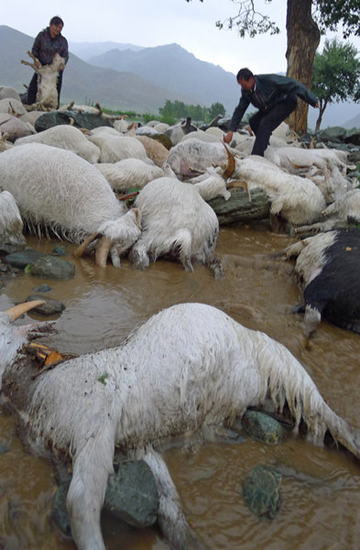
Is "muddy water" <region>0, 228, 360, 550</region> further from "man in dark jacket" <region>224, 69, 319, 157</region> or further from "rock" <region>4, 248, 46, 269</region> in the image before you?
"man in dark jacket" <region>224, 69, 319, 157</region>

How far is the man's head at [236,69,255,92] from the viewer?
25.5 feet

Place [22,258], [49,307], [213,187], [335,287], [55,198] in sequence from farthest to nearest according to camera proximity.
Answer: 1. [213,187]
2. [55,198]
3. [22,258]
4. [335,287]
5. [49,307]

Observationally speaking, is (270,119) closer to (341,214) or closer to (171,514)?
(341,214)

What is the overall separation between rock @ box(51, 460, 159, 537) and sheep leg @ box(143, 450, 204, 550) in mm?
46

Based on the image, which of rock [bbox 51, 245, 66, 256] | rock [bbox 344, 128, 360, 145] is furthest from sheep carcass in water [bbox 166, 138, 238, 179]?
rock [bbox 344, 128, 360, 145]

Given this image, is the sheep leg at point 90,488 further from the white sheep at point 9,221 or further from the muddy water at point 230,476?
the white sheep at point 9,221

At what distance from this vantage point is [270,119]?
8.45 meters

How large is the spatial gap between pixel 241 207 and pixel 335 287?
2.89 metres

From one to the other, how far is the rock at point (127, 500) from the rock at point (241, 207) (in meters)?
4.84

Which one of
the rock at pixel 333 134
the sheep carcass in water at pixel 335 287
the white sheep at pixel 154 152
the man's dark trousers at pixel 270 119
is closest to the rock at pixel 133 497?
the sheep carcass in water at pixel 335 287

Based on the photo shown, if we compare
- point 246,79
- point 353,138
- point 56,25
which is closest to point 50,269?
point 246,79

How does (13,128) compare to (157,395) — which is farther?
(13,128)

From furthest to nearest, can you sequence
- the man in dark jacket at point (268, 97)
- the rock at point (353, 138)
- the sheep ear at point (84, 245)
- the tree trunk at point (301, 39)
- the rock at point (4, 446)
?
the rock at point (353, 138), the tree trunk at point (301, 39), the man in dark jacket at point (268, 97), the sheep ear at point (84, 245), the rock at point (4, 446)

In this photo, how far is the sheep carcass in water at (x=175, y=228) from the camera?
15.2ft
